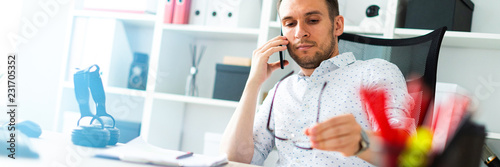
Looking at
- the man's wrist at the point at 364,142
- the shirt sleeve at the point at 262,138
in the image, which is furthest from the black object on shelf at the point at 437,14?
the man's wrist at the point at 364,142

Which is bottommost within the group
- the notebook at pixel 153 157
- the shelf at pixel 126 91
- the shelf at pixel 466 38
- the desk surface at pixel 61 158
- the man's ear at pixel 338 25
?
the desk surface at pixel 61 158

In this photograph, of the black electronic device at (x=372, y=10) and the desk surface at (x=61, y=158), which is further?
the black electronic device at (x=372, y=10)

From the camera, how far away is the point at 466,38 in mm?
1895

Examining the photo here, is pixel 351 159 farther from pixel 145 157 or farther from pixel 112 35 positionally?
pixel 112 35

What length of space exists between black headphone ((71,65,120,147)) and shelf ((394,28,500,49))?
56.1 inches

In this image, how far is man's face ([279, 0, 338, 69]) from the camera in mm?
1445

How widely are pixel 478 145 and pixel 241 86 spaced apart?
190 centimetres

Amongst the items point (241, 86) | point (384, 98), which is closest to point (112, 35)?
point (241, 86)

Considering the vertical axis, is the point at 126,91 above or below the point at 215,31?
below

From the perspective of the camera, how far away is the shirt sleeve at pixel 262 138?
1435mm

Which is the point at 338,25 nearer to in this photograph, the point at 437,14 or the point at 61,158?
the point at 437,14

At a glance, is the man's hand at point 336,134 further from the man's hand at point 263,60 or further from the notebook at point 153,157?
the man's hand at point 263,60

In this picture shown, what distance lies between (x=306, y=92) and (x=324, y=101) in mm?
86

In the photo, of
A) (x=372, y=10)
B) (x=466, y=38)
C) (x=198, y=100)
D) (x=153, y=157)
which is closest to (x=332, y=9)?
(x=372, y=10)
